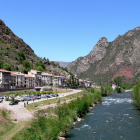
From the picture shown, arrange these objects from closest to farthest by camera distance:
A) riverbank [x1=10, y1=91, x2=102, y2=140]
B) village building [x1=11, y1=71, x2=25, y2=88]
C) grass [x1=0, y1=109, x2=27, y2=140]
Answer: riverbank [x1=10, y1=91, x2=102, y2=140]
grass [x1=0, y1=109, x2=27, y2=140]
village building [x1=11, y1=71, x2=25, y2=88]

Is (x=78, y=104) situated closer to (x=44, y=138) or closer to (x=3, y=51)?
(x=44, y=138)

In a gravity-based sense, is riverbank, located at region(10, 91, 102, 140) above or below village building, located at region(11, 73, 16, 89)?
below

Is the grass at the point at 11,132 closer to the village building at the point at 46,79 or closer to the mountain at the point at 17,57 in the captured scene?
the village building at the point at 46,79

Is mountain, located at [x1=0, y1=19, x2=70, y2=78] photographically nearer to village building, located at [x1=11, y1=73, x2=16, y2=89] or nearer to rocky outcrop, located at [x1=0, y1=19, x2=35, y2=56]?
rocky outcrop, located at [x1=0, y1=19, x2=35, y2=56]

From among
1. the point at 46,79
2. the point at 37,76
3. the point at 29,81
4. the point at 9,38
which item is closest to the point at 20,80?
the point at 29,81

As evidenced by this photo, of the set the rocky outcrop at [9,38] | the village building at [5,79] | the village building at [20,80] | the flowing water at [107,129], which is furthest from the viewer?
the rocky outcrop at [9,38]

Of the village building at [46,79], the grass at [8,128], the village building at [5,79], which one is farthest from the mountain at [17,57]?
the grass at [8,128]

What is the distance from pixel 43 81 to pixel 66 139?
97810 millimetres

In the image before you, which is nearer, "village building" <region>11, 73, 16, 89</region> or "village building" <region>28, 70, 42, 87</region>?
"village building" <region>11, 73, 16, 89</region>

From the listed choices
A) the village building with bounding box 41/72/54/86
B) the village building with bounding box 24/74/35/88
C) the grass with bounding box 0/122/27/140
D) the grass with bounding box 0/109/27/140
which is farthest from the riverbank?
the village building with bounding box 41/72/54/86

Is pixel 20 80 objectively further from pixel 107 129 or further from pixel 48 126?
pixel 48 126

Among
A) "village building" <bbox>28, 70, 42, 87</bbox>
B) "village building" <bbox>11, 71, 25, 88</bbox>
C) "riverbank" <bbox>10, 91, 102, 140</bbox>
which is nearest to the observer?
"riverbank" <bbox>10, 91, 102, 140</bbox>

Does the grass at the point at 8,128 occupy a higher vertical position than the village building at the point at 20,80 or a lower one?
lower

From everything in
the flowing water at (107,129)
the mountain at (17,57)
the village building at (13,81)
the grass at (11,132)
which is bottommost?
the flowing water at (107,129)
